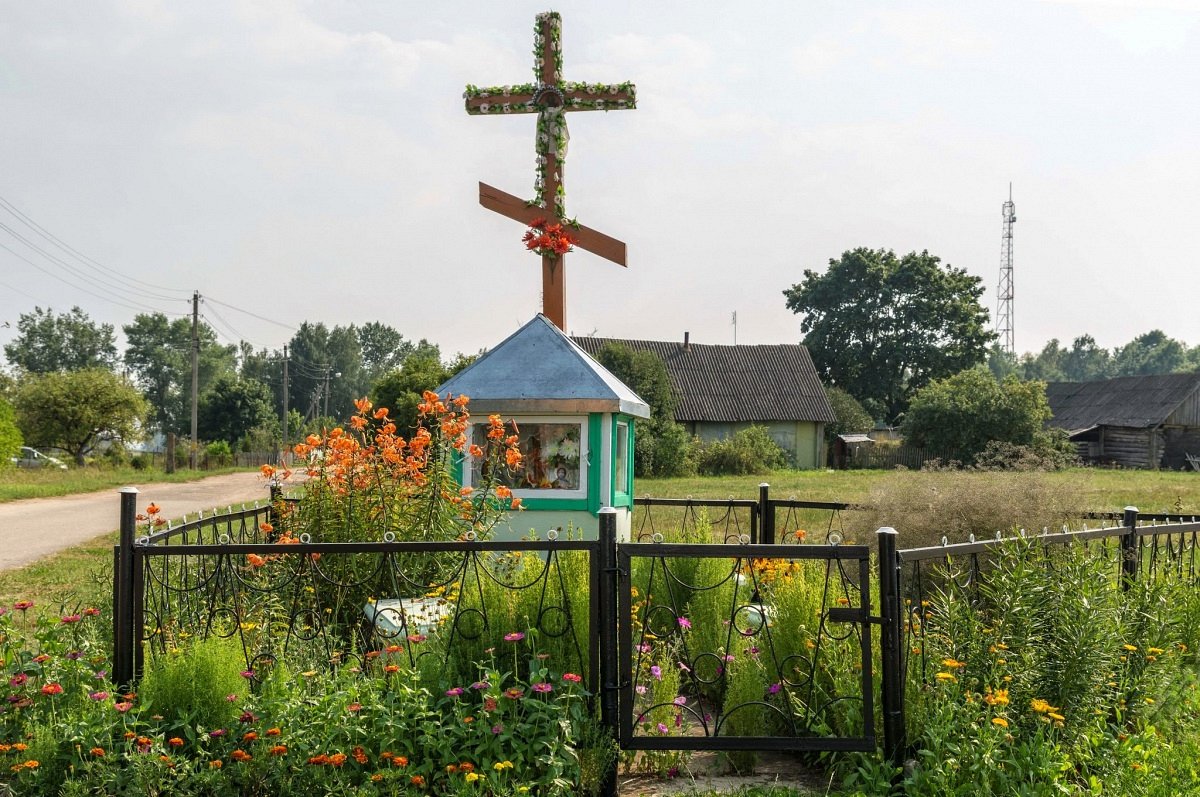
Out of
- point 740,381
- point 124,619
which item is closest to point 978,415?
point 740,381

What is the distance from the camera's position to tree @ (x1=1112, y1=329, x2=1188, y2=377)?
313 feet

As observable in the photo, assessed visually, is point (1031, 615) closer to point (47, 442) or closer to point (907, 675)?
point (907, 675)

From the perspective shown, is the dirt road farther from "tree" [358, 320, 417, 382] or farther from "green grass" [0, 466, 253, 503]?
"tree" [358, 320, 417, 382]

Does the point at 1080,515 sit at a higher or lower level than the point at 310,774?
higher

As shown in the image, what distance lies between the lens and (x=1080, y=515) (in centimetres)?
745

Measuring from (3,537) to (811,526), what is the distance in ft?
36.6

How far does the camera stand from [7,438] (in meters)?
27.1

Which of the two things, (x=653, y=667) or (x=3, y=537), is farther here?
(x=3, y=537)

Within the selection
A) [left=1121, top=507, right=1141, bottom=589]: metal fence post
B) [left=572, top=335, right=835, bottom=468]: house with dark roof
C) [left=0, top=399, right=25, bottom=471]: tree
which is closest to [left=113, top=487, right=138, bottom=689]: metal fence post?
[left=1121, top=507, right=1141, bottom=589]: metal fence post

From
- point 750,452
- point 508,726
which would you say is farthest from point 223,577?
point 750,452

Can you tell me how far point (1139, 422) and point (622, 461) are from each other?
131 ft

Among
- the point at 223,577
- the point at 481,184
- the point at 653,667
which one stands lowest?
the point at 653,667

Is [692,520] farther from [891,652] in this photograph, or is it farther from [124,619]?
[124,619]

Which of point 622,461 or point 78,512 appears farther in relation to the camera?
point 78,512
